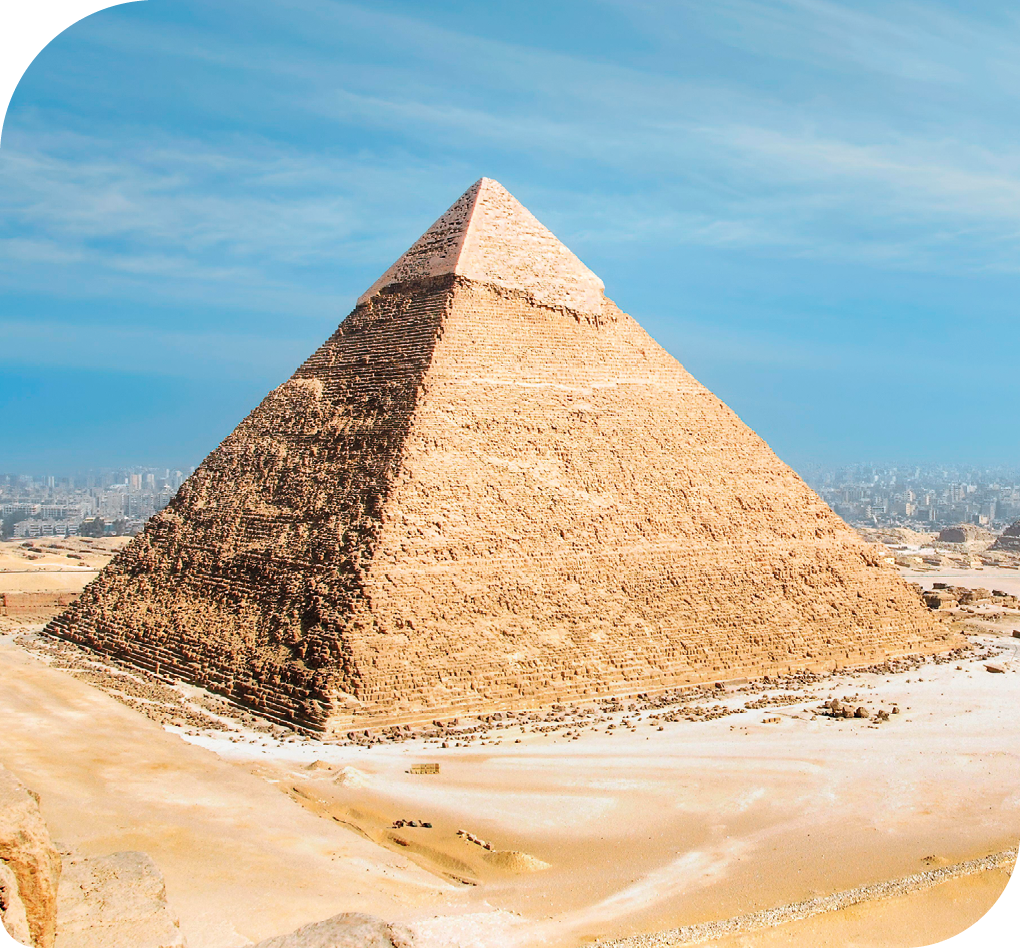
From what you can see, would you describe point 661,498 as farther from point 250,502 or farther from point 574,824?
point 574,824

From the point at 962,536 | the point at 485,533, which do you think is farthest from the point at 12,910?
the point at 962,536

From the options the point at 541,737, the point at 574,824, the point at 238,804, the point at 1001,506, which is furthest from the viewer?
the point at 1001,506

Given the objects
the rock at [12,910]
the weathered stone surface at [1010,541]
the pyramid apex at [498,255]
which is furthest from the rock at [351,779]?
the weathered stone surface at [1010,541]

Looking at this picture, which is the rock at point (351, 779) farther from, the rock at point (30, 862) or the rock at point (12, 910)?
the rock at point (12, 910)

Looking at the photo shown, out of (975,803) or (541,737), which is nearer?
(975,803)

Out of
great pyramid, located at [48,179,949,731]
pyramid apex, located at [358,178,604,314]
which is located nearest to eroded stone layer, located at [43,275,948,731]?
great pyramid, located at [48,179,949,731]

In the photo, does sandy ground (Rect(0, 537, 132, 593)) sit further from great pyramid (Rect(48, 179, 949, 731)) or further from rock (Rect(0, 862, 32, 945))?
rock (Rect(0, 862, 32, 945))

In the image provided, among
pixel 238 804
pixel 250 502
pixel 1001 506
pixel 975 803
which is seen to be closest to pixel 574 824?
pixel 238 804
